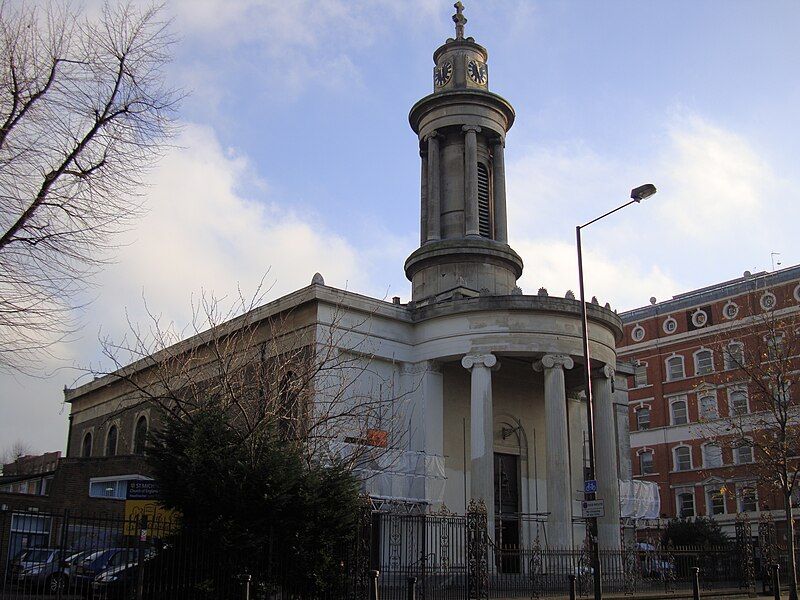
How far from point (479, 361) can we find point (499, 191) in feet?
33.5

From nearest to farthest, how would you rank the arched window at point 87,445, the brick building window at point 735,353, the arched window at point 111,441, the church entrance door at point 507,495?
the brick building window at point 735,353 → the church entrance door at point 507,495 → the arched window at point 111,441 → the arched window at point 87,445

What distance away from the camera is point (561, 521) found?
29.3m

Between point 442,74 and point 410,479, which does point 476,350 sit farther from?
point 442,74

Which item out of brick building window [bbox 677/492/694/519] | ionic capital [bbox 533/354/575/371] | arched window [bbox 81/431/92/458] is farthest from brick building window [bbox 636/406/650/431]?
arched window [bbox 81/431/92/458]

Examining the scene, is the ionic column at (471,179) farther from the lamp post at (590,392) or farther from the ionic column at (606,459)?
the lamp post at (590,392)

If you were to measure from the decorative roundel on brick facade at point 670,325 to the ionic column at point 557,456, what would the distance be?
3643 cm

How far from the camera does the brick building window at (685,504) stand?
61219mm

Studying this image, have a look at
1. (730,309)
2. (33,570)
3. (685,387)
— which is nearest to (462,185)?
(33,570)

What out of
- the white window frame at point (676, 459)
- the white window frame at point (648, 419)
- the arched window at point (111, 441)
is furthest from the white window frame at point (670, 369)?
the arched window at point (111, 441)

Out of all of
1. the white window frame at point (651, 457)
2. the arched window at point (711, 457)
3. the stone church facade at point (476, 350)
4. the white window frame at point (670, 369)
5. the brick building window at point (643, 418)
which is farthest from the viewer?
the brick building window at point (643, 418)

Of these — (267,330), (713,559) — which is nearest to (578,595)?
(713,559)

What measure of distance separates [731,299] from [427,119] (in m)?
32.3

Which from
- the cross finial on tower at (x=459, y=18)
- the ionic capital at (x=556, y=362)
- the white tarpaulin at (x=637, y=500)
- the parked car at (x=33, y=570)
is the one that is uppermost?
the cross finial on tower at (x=459, y=18)

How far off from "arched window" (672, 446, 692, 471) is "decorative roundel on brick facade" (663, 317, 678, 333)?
350 inches
